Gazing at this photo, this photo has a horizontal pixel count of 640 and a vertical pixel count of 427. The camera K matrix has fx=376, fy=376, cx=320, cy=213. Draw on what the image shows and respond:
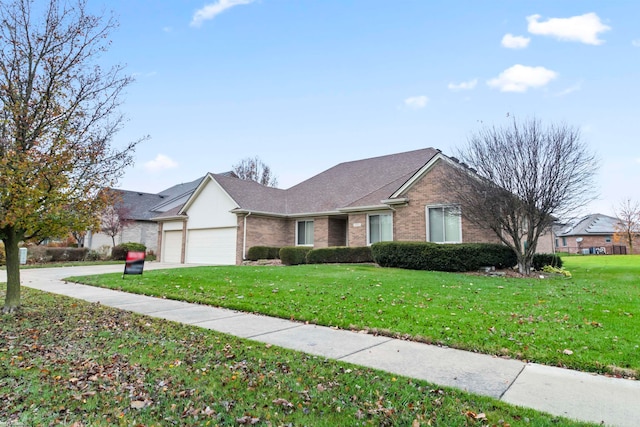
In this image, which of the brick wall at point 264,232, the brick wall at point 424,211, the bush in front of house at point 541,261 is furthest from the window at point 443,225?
the brick wall at point 264,232

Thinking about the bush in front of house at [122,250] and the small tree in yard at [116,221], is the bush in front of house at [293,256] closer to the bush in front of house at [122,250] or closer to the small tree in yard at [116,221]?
the bush in front of house at [122,250]

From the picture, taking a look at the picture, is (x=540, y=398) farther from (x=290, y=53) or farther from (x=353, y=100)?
(x=353, y=100)

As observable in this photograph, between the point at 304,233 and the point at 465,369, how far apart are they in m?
18.7

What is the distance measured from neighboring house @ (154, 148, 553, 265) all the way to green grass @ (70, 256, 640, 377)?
5.54 meters

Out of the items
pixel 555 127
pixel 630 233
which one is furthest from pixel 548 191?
pixel 630 233

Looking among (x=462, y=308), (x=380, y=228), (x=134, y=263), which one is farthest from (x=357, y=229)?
(x=462, y=308)

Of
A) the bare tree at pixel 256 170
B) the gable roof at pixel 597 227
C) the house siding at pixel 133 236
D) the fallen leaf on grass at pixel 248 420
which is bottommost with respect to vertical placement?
the fallen leaf on grass at pixel 248 420

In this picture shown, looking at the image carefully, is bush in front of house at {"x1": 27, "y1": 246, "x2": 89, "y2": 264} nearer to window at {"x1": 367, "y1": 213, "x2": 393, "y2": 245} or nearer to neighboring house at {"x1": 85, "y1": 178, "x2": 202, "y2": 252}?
neighboring house at {"x1": 85, "y1": 178, "x2": 202, "y2": 252}

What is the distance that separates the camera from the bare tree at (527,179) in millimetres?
13383

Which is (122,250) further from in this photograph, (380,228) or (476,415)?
(476,415)

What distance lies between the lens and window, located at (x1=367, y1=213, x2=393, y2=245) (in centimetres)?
1883

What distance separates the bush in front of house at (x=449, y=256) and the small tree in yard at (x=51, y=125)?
10945mm

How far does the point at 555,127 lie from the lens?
1352cm

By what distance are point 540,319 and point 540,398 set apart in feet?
10.9
